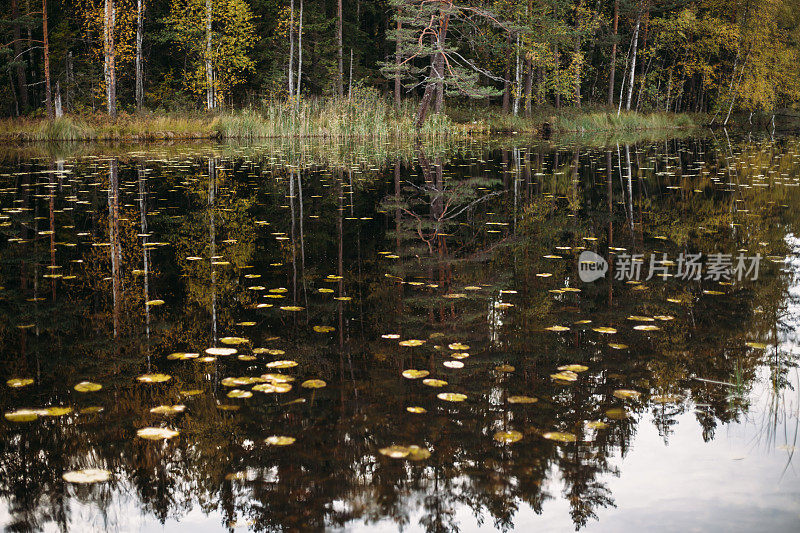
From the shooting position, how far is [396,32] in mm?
25328

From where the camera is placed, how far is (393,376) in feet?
12.3

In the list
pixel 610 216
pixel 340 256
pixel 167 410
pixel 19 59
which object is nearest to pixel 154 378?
pixel 167 410

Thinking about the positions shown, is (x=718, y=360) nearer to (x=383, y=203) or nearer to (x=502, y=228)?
(x=502, y=228)

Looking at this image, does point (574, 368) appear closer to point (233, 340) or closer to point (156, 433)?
point (233, 340)

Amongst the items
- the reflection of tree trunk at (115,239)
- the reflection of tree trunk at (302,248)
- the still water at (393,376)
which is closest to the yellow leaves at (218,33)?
the reflection of tree trunk at (115,239)

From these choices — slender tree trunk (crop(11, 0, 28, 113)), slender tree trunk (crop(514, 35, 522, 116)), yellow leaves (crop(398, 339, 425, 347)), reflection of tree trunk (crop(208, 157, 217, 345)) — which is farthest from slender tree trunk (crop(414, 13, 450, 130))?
Result: yellow leaves (crop(398, 339, 425, 347))

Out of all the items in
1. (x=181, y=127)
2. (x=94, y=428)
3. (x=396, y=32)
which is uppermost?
(x=396, y=32)

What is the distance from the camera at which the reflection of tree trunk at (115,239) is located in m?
5.15

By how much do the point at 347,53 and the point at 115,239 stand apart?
3505 cm

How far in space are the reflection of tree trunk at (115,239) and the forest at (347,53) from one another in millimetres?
14887

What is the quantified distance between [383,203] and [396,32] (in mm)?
17035

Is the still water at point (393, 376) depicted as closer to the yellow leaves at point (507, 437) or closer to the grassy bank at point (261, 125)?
the yellow leaves at point (507, 437)

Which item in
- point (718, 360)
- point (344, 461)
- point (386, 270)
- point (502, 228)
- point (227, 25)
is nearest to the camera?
point (344, 461)

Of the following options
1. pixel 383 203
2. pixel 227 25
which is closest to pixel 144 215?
pixel 383 203
